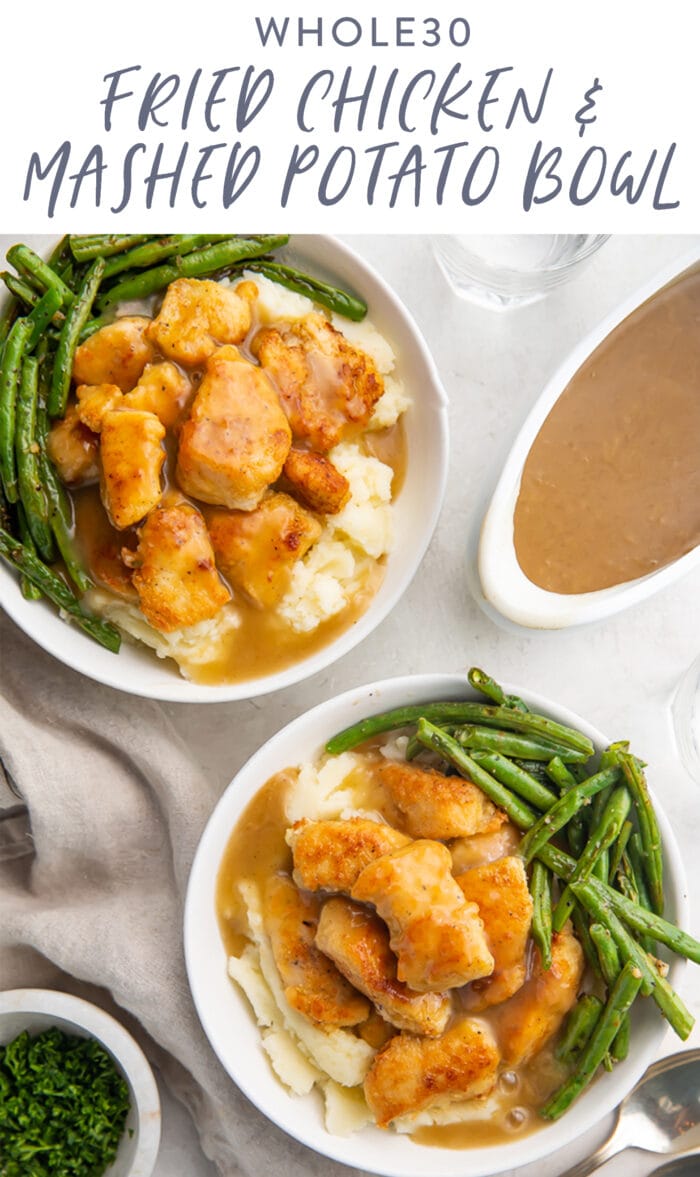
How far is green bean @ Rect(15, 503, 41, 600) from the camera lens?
153 inches

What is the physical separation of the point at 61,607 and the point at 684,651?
8.70ft

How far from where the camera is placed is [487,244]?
4766mm

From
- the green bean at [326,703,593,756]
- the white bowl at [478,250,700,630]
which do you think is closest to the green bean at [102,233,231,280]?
the white bowl at [478,250,700,630]

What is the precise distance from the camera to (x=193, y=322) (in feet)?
12.7

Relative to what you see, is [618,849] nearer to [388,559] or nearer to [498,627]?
[498,627]

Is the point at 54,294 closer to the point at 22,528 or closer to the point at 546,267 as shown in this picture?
the point at 22,528

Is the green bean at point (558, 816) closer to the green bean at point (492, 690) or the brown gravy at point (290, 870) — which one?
the green bean at point (492, 690)

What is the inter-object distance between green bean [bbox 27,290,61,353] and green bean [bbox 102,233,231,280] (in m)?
0.25

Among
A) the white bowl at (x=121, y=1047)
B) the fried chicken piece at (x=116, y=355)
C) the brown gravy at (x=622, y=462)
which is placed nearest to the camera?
the fried chicken piece at (x=116, y=355)

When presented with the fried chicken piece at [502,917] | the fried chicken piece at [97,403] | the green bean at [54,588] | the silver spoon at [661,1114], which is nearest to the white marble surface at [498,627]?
the silver spoon at [661,1114]

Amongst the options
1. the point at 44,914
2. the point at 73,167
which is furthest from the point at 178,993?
the point at 73,167

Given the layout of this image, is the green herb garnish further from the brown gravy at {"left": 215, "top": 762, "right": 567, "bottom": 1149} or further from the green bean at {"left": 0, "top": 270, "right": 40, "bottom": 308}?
the green bean at {"left": 0, "top": 270, "right": 40, "bottom": 308}

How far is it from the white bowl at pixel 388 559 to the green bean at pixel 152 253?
9.8 inches

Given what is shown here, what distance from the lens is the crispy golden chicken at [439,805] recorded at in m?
3.77
